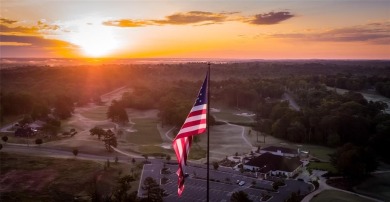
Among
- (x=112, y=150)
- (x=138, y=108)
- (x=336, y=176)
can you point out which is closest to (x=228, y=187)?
(x=336, y=176)

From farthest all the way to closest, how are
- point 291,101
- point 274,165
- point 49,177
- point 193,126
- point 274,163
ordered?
point 291,101
point 274,163
point 274,165
point 49,177
point 193,126

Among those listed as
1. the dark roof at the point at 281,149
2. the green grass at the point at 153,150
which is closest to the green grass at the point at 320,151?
the dark roof at the point at 281,149

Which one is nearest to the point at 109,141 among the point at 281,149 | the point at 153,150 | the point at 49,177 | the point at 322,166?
the point at 153,150

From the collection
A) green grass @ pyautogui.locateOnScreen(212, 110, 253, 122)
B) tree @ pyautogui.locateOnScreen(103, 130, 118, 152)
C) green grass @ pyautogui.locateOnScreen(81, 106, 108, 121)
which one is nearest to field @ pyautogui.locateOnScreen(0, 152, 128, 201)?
tree @ pyautogui.locateOnScreen(103, 130, 118, 152)

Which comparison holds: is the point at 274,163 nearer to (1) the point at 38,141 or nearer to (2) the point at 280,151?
(2) the point at 280,151

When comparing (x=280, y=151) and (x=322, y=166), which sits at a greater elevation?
(x=280, y=151)

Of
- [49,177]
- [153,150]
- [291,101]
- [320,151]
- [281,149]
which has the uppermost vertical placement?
[291,101]
